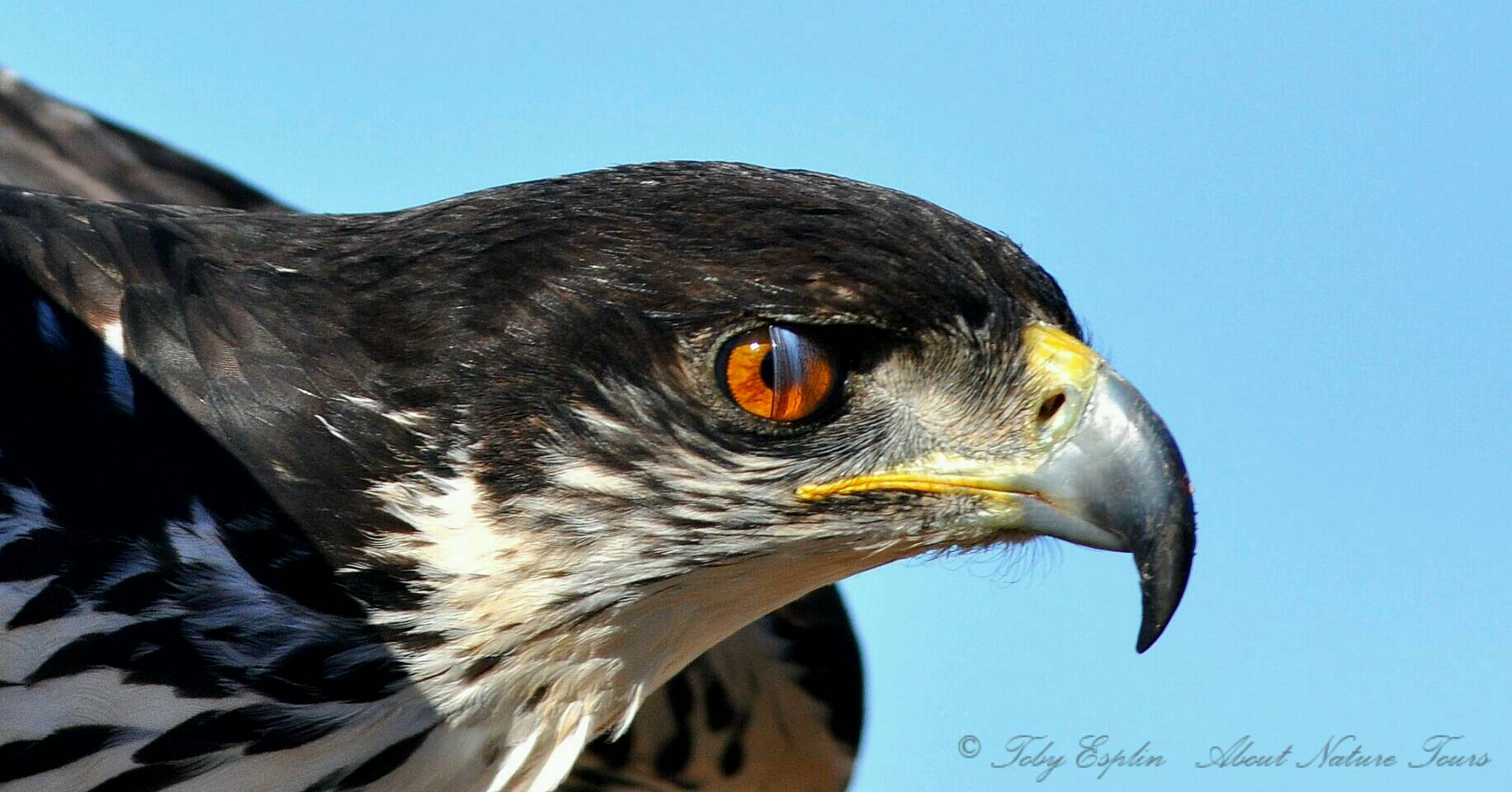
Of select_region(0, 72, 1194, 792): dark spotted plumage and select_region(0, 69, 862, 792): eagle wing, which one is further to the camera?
select_region(0, 69, 862, 792): eagle wing

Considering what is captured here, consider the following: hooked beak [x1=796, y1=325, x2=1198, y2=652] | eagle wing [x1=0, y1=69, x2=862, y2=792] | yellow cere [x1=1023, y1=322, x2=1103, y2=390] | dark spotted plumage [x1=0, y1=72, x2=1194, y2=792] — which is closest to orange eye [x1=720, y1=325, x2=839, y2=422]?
dark spotted plumage [x1=0, y1=72, x2=1194, y2=792]

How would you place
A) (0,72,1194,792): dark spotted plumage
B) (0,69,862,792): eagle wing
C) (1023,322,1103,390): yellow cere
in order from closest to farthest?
(0,72,1194,792): dark spotted plumage
(1023,322,1103,390): yellow cere
(0,69,862,792): eagle wing

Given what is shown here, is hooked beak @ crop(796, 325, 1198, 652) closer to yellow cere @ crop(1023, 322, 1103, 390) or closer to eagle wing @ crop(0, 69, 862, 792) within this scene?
yellow cere @ crop(1023, 322, 1103, 390)

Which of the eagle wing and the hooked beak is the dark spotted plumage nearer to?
the hooked beak

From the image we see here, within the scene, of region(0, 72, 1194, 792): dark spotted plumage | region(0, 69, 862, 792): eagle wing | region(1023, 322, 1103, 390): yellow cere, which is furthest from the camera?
region(0, 69, 862, 792): eagle wing

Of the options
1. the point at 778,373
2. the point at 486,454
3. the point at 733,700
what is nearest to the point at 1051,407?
the point at 778,373

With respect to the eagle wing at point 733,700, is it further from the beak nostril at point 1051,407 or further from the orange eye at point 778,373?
the beak nostril at point 1051,407

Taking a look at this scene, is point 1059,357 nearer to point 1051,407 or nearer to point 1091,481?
point 1051,407

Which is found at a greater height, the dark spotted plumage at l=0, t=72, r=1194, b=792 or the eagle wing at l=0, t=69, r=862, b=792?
the dark spotted plumage at l=0, t=72, r=1194, b=792

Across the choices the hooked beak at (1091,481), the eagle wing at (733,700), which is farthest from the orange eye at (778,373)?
the eagle wing at (733,700)
